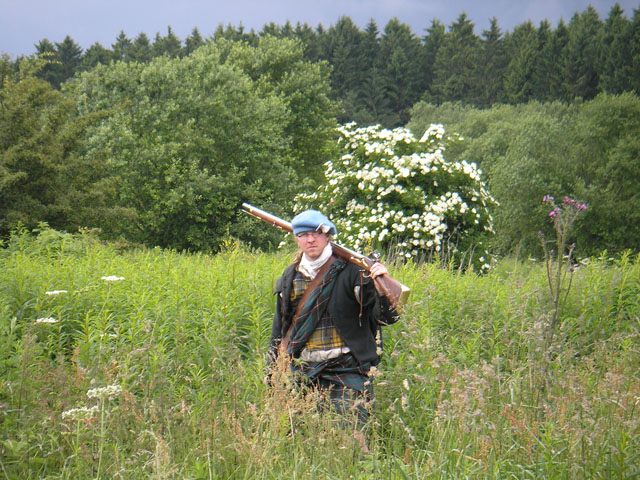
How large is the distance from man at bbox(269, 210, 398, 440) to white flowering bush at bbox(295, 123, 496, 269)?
10080 millimetres

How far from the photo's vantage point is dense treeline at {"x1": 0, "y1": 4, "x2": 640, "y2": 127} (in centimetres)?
5869

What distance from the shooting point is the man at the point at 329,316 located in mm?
4621

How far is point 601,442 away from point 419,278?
427cm

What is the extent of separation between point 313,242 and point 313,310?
476 mm

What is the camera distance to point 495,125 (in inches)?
2002

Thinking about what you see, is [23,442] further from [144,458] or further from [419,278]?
[419,278]

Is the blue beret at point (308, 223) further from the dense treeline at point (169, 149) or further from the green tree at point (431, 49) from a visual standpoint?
the green tree at point (431, 49)

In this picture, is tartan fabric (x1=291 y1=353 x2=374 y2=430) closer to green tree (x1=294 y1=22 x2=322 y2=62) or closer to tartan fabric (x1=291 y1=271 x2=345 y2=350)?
tartan fabric (x1=291 y1=271 x2=345 y2=350)

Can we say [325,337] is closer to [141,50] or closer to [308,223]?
[308,223]

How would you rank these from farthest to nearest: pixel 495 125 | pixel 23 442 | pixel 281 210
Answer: pixel 495 125, pixel 281 210, pixel 23 442

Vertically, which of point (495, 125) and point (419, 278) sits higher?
point (495, 125)

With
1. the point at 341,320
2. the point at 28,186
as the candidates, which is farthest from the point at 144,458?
the point at 28,186

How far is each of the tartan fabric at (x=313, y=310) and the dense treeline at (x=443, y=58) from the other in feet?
180

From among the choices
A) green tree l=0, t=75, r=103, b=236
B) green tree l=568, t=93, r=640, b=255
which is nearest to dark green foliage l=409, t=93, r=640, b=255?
green tree l=568, t=93, r=640, b=255
